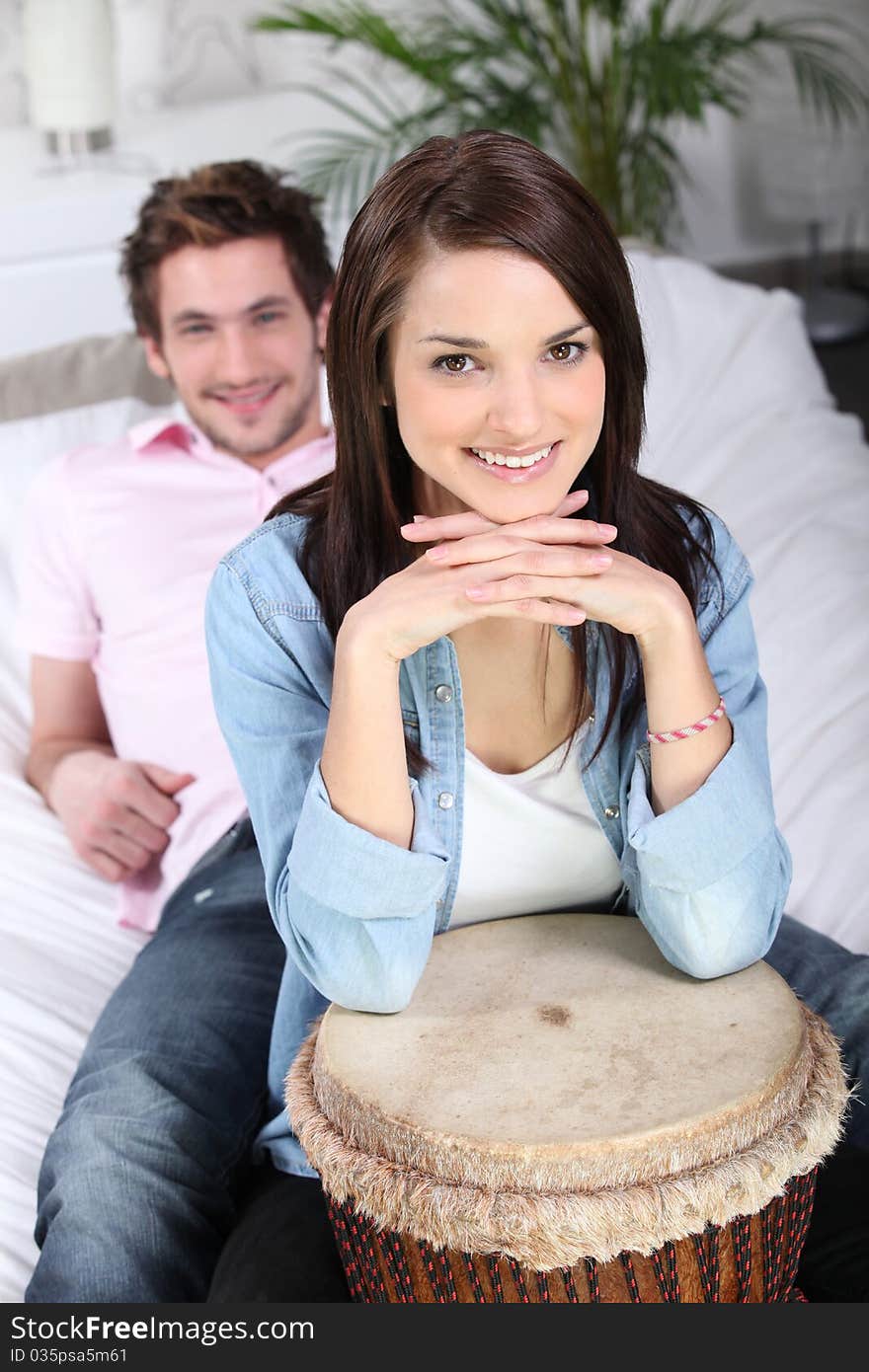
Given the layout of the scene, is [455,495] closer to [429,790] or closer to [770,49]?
[429,790]

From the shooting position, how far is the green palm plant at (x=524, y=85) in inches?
152

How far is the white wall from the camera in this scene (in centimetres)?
389

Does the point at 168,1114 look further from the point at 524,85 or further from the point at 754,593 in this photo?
the point at 524,85

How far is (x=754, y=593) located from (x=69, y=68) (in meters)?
2.18

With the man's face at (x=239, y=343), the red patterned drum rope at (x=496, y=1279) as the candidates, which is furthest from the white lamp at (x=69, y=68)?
the red patterned drum rope at (x=496, y=1279)

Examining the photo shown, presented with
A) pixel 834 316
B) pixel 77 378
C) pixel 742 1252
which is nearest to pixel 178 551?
pixel 77 378

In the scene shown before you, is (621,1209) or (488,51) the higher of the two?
(488,51)

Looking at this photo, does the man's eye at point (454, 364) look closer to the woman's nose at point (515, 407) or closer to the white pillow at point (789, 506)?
the woman's nose at point (515, 407)

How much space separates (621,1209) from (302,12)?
125 inches

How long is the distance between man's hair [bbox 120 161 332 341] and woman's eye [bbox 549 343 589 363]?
3.44 feet

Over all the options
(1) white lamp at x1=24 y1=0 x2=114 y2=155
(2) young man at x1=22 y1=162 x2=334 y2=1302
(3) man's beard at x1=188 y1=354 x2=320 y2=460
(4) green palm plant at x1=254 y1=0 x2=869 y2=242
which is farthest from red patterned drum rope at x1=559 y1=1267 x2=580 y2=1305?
(1) white lamp at x1=24 y1=0 x2=114 y2=155

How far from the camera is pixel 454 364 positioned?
121cm

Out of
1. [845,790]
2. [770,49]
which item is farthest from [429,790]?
[770,49]

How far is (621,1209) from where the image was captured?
105 cm
